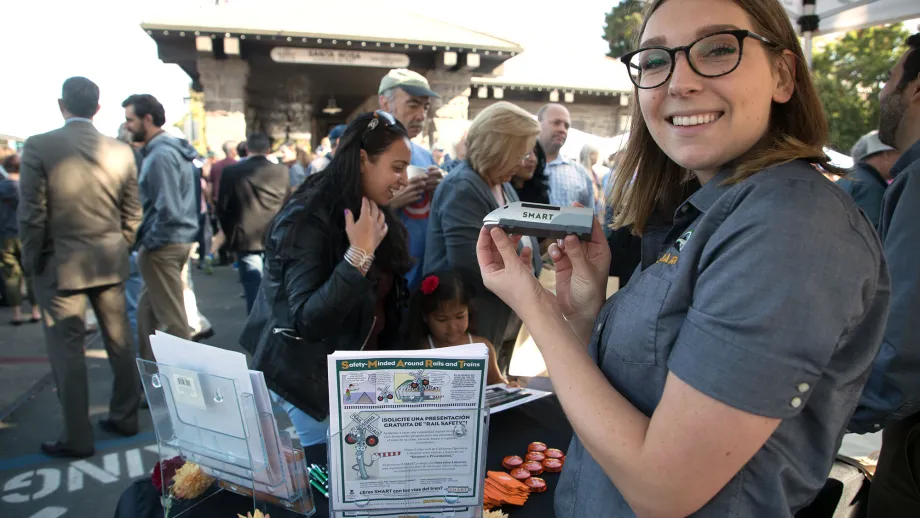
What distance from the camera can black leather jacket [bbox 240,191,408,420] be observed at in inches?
74.2

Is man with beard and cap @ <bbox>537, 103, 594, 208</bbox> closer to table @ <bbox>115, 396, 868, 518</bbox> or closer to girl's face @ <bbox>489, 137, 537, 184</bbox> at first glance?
girl's face @ <bbox>489, 137, 537, 184</bbox>

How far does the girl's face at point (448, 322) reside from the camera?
8.70 ft

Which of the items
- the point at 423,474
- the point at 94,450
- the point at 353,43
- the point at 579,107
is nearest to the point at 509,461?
the point at 423,474

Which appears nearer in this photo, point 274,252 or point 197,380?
point 197,380

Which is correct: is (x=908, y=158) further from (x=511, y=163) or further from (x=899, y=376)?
(x=511, y=163)

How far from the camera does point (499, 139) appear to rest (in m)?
2.91

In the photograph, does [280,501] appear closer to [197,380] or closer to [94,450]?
[197,380]

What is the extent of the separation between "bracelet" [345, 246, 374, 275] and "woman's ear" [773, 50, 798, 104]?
1.30 metres

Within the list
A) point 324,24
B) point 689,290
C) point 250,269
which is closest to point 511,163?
point 689,290

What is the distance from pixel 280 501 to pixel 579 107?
13.4 m

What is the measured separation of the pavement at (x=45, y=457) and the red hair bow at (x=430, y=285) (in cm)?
184

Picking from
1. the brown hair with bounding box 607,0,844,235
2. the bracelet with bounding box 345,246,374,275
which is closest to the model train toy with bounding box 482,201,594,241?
the brown hair with bounding box 607,0,844,235

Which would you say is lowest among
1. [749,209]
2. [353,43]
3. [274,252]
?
[274,252]

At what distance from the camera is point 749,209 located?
726 mm
